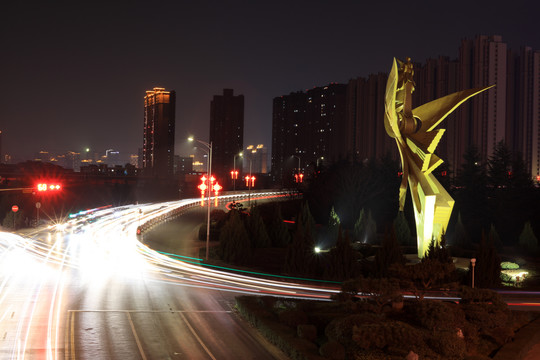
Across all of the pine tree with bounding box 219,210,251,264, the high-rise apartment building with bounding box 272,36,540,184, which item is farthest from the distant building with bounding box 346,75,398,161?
the pine tree with bounding box 219,210,251,264

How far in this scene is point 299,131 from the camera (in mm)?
192375

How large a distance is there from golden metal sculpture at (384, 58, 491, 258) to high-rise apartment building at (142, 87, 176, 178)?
126320mm

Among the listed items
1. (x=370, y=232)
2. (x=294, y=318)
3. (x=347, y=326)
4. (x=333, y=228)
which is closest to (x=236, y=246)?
(x=333, y=228)

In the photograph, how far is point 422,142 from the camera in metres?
29.3

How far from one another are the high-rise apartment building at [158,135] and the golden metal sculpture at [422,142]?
12632 cm

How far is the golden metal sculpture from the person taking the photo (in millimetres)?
28703

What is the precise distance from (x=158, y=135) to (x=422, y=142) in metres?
144

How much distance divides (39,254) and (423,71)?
94.4 meters

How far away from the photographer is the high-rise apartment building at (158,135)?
15825 centimetres

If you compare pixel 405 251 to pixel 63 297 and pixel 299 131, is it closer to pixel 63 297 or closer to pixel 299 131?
pixel 63 297

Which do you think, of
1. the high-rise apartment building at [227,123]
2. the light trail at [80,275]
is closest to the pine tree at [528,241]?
the light trail at [80,275]

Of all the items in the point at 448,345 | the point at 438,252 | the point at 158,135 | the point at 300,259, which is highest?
the point at 158,135

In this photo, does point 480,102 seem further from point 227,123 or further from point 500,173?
point 227,123

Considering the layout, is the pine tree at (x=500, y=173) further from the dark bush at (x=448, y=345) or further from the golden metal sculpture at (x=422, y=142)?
the dark bush at (x=448, y=345)
